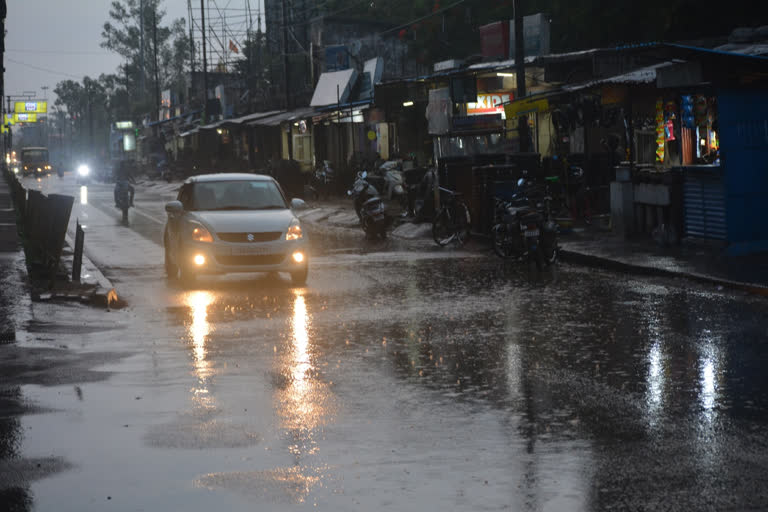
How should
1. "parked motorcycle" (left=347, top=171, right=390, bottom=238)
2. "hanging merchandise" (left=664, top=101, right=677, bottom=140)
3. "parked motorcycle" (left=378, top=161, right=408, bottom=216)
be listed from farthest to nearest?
"parked motorcycle" (left=378, top=161, right=408, bottom=216)
"parked motorcycle" (left=347, top=171, right=390, bottom=238)
"hanging merchandise" (left=664, top=101, right=677, bottom=140)

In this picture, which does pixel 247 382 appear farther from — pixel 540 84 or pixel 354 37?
pixel 354 37

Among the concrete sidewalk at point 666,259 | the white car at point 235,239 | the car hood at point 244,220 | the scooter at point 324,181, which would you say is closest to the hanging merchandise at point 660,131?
the concrete sidewalk at point 666,259

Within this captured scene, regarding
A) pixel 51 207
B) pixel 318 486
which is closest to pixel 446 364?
pixel 318 486

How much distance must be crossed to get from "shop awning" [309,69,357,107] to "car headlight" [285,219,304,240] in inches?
1354

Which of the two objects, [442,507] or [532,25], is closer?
[442,507]

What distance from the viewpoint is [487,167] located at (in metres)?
22.9

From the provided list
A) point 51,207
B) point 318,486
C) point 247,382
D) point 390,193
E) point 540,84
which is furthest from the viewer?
point 540,84

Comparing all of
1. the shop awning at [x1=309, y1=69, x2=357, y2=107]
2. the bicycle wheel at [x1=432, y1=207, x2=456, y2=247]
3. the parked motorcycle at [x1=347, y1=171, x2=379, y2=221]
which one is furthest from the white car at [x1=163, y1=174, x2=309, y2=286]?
the shop awning at [x1=309, y1=69, x2=357, y2=107]

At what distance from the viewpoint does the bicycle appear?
2239 centimetres

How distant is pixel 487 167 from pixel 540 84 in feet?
42.4

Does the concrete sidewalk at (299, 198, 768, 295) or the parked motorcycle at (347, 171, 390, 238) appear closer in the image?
the concrete sidewalk at (299, 198, 768, 295)

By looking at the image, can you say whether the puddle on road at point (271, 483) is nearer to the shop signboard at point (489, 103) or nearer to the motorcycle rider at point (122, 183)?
the motorcycle rider at point (122, 183)

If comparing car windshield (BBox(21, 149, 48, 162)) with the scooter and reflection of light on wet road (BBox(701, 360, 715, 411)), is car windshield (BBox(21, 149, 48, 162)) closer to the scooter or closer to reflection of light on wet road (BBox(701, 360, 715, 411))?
the scooter

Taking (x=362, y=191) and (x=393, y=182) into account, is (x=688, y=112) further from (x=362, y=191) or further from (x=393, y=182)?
(x=393, y=182)
